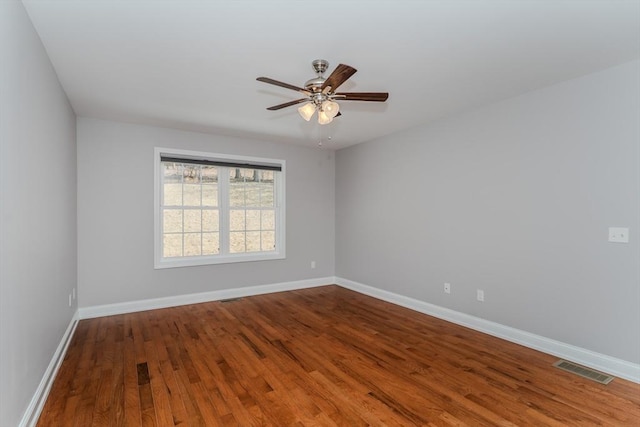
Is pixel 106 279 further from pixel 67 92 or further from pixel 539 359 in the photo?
pixel 539 359

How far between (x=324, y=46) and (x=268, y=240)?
366 cm

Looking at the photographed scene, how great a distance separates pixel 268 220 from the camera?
5.53 m

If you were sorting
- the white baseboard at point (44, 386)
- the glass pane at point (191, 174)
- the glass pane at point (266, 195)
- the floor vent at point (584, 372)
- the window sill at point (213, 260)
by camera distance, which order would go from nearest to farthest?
1. the white baseboard at point (44, 386)
2. the floor vent at point (584, 372)
3. the window sill at point (213, 260)
4. the glass pane at point (191, 174)
5. the glass pane at point (266, 195)

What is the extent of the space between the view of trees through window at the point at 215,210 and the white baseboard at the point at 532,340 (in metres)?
2.33

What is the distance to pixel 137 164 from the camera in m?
4.37

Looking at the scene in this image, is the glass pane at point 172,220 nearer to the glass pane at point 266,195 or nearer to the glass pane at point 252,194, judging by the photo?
the glass pane at point 252,194

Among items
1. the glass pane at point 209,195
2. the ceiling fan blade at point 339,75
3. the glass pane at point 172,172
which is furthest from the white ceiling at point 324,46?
the glass pane at point 209,195

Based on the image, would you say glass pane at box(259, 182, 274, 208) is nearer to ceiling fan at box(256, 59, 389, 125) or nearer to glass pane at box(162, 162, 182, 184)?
glass pane at box(162, 162, 182, 184)

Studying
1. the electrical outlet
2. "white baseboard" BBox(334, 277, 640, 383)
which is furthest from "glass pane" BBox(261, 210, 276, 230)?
the electrical outlet

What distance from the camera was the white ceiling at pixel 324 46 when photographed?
196cm

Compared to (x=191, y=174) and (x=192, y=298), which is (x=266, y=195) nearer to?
(x=191, y=174)

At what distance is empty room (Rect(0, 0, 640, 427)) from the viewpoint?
6.73ft

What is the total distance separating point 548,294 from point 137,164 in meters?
4.95

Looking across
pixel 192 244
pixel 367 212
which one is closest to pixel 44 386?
pixel 192 244
